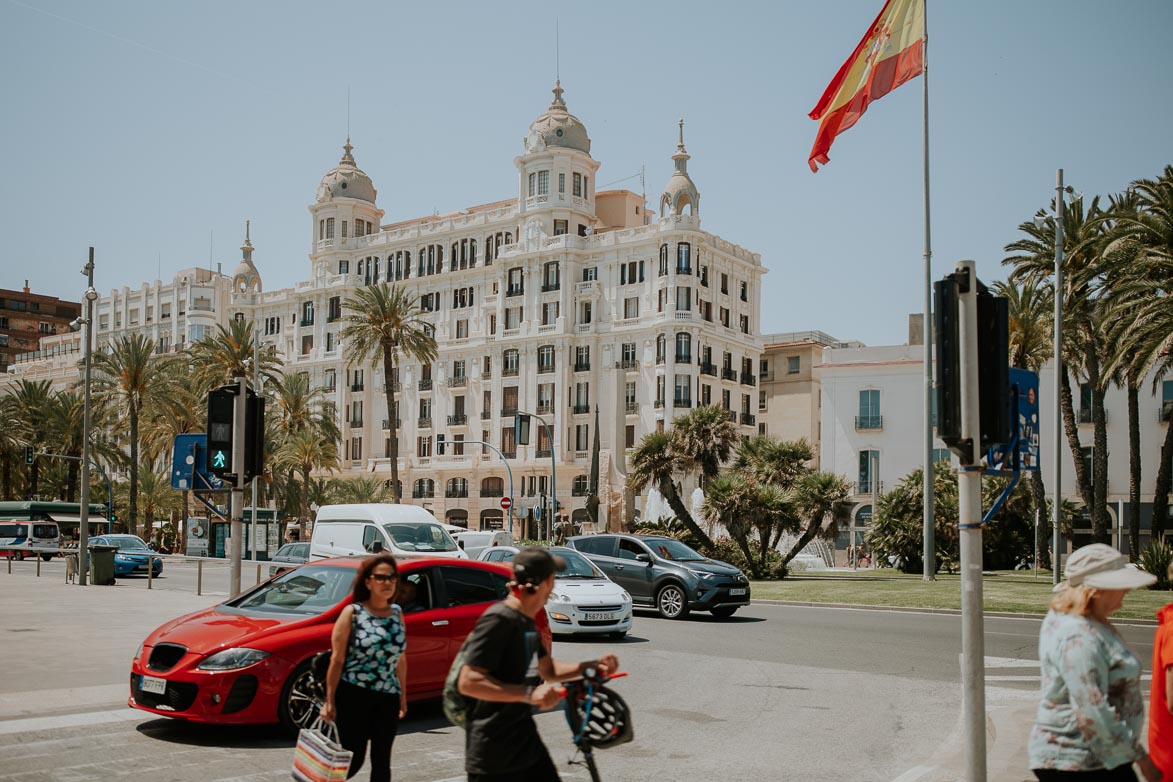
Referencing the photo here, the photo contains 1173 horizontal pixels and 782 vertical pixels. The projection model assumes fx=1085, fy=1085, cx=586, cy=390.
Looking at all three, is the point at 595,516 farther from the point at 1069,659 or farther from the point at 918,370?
the point at 1069,659

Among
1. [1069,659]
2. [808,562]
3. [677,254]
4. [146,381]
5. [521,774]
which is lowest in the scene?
[808,562]

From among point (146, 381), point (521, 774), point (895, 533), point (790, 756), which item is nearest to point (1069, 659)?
point (521, 774)

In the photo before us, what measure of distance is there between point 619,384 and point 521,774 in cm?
7563

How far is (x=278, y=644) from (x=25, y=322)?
6264 inches

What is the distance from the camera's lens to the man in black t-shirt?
4.55 m

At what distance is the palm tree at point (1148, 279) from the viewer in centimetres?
3130

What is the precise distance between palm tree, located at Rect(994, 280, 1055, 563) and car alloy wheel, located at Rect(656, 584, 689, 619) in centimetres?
2701

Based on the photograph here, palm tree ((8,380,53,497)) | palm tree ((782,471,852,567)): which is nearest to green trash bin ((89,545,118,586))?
palm tree ((782,471,852,567))

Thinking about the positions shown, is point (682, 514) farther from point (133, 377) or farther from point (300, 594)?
point (133, 377)

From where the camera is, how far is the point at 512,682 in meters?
4.65

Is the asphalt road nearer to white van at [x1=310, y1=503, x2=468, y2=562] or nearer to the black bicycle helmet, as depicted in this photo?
the black bicycle helmet

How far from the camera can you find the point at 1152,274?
32.8 metres

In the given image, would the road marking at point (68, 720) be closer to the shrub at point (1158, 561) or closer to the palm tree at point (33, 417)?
the shrub at point (1158, 561)

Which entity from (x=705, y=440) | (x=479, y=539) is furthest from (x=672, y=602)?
(x=705, y=440)
